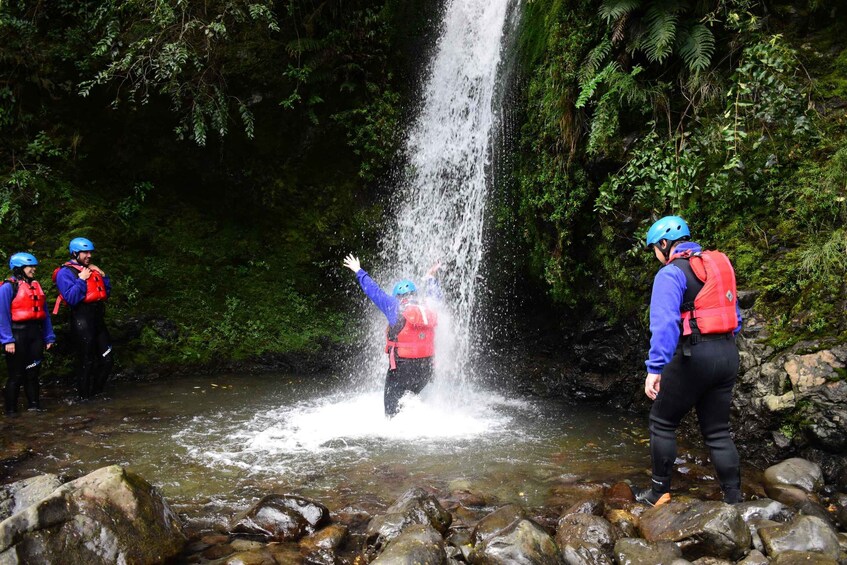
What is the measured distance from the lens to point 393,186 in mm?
11031

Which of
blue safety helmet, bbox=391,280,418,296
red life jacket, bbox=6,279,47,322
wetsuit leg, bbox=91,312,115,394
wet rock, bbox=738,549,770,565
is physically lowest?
wet rock, bbox=738,549,770,565

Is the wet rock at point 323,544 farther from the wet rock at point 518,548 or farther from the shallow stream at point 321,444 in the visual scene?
the wet rock at point 518,548

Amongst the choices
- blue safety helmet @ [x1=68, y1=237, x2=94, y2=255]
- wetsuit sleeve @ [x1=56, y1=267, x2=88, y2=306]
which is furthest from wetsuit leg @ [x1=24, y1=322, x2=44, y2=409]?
blue safety helmet @ [x1=68, y1=237, x2=94, y2=255]

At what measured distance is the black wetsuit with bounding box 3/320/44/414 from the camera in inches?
304

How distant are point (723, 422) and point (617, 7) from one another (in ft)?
16.8

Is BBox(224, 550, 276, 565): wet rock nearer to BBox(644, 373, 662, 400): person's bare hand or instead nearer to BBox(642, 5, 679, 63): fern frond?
BBox(644, 373, 662, 400): person's bare hand

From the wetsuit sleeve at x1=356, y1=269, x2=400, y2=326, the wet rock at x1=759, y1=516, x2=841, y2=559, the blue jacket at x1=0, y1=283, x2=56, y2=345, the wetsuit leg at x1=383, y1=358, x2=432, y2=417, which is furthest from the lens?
the blue jacket at x1=0, y1=283, x2=56, y2=345

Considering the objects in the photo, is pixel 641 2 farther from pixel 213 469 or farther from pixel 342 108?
pixel 213 469

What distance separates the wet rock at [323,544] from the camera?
4301mm

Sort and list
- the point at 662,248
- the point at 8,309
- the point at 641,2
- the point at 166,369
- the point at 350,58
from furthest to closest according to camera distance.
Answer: the point at 350,58 < the point at 166,369 < the point at 8,309 < the point at 641,2 < the point at 662,248

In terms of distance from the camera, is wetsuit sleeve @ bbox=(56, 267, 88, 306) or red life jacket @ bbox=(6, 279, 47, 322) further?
wetsuit sleeve @ bbox=(56, 267, 88, 306)

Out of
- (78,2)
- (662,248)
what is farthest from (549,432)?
(78,2)

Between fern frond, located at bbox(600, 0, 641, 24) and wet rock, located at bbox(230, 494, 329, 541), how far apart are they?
6550mm

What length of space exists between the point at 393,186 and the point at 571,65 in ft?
14.0
